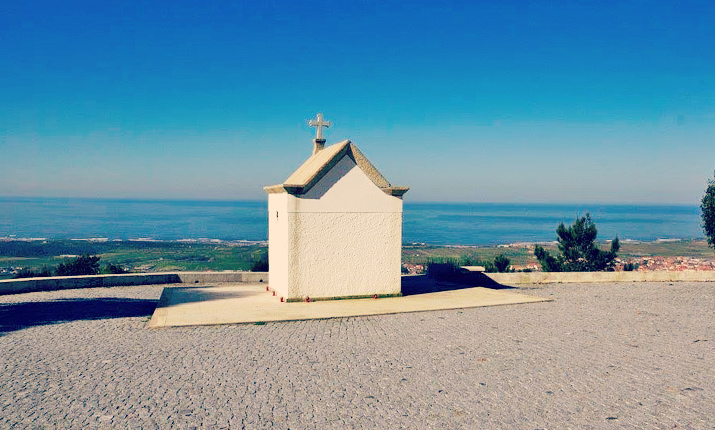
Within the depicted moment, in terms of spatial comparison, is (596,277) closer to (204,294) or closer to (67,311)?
(204,294)

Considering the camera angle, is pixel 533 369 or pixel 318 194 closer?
pixel 533 369

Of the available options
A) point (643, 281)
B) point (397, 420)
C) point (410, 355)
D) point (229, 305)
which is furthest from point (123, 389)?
point (643, 281)

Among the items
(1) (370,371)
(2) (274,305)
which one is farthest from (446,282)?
(1) (370,371)

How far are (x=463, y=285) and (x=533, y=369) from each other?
30.3 feet

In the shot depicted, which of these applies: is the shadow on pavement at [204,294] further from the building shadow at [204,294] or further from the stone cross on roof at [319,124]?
the stone cross on roof at [319,124]

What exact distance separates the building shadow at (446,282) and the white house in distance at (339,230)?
213cm

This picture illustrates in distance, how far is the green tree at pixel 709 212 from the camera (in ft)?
76.2

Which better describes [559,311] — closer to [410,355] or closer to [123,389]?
[410,355]

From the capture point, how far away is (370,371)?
25.9 ft

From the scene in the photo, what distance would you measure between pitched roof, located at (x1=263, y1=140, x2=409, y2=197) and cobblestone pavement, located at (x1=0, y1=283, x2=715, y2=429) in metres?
3.59

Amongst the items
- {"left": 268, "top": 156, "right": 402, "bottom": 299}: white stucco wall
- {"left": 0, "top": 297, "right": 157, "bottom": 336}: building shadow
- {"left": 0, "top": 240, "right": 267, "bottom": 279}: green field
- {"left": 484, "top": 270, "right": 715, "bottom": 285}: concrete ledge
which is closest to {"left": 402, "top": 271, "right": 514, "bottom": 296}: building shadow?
{"left": 484, "top": 270, "right": 715, "bottom": 285}: concrete ledge

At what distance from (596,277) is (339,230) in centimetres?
1125

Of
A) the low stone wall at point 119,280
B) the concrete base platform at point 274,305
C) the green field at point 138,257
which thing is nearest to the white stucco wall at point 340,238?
the concrete base platform at point 274,305

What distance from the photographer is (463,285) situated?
56.2ft
